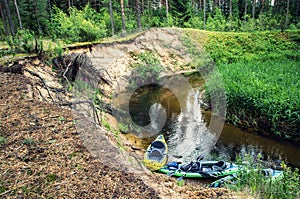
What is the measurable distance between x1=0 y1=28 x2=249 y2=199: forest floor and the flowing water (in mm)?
3075

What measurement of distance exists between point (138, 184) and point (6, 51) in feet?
28.9

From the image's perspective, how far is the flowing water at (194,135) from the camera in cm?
Answer: 676

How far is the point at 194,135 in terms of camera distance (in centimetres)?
795

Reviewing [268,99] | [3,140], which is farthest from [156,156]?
[268,99]

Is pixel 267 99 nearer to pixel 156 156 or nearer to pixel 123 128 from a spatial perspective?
pixel 156 156

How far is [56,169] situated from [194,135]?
18.4ft

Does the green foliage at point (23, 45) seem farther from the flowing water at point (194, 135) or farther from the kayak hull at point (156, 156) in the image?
the kayak hull at point (156, 156)

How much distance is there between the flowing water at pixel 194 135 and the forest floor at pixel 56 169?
121 inches

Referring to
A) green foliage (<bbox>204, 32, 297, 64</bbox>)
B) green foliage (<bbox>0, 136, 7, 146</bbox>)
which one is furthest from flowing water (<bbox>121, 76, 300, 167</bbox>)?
green foliage (<bbox>204, 32, 297, 64</bbox>)

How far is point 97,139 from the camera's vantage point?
4129mm

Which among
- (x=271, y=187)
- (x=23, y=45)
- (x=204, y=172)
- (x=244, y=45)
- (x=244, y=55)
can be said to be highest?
(x=23, y=45)

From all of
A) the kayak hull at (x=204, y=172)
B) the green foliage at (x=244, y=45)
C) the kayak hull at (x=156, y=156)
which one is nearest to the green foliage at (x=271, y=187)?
the kayak hull at (x=204, y=172)

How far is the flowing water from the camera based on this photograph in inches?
266

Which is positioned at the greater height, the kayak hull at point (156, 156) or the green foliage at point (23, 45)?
the green foliage at point (23, 45)
